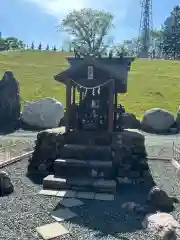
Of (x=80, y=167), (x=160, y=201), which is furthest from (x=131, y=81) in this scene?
(x=160, y=201)

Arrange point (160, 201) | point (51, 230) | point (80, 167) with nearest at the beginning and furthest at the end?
point (51, 230)
point (160, 201)
point (80, 167)

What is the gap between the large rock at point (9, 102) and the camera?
20.3 m

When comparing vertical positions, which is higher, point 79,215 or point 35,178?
point 79,215

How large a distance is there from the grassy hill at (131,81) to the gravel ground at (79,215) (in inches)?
633

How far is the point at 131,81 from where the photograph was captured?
115ft

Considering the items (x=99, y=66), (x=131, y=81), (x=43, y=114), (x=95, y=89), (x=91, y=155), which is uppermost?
(x=99, y=66)

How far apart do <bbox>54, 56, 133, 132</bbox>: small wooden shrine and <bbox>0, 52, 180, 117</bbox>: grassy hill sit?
523 inches

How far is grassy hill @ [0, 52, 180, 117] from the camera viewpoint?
92.8 ft

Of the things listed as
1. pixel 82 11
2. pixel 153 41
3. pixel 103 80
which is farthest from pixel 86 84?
pixel 153 41

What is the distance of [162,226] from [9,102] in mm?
16094

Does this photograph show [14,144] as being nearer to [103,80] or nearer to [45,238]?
[103,80]

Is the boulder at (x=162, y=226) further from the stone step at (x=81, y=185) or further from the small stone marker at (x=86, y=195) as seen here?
the stone step at (x=81, y=185)

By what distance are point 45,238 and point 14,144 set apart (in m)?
9.66

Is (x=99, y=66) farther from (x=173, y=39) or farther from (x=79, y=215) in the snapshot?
(x=173, y=39)
